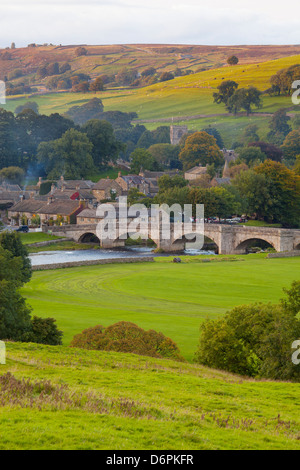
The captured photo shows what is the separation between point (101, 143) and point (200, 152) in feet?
71.0

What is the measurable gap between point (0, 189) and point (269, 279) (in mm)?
76443

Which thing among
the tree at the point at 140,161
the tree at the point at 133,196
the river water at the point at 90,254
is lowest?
the river water at the point at 90,254

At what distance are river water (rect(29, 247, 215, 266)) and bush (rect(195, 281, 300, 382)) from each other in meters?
51.9

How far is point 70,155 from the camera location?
13950 cm

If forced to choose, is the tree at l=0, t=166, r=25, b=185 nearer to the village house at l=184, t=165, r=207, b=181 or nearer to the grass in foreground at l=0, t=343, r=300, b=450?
the village house at l=184, t=165, r=207, b=181

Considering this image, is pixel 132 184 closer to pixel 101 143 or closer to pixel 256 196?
pixel 101 143

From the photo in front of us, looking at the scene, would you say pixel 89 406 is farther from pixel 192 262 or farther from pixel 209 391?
pixel 192 262

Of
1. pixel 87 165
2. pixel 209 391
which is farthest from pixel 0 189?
pixel 209 391

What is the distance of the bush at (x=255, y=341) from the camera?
29.5 metres

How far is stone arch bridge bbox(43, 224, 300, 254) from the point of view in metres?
87.0

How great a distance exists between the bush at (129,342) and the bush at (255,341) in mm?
1503

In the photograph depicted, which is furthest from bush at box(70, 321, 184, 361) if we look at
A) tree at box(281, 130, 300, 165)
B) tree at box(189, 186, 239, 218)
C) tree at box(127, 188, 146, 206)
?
tree at box(281, 130, 300, 165)

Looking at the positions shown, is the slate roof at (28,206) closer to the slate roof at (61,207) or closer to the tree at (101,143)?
the slate roof at (61,207)

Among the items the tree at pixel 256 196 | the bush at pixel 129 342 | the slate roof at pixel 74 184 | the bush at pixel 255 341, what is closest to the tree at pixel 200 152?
the slate roof at pixel 74 184
